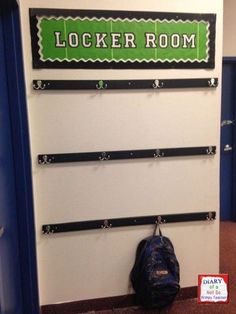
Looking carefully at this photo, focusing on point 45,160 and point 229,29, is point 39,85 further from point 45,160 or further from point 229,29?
point 229,29

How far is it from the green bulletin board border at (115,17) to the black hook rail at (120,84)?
0.08 meters

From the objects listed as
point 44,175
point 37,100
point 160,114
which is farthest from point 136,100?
point 44,175

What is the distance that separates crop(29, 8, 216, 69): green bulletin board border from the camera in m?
1.76

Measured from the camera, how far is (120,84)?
1883 millimetres

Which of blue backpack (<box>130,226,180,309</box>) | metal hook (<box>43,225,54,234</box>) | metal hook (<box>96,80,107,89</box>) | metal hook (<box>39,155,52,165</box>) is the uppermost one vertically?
metal hook (<box>96,80,107,89</box>)

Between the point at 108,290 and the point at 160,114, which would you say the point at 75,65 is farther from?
the point at 108,290

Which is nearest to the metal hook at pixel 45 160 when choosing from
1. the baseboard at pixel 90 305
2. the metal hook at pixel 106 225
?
the metal hook at pixel 106 225

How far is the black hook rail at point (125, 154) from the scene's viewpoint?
188 cm

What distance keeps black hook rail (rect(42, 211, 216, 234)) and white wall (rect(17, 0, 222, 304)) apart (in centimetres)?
3

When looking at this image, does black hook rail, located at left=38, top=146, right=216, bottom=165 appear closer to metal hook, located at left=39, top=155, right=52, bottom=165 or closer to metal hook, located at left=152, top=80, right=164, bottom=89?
metal hook, located at left=39, top=155, right=52, bottom=165

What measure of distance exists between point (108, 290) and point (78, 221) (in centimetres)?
53

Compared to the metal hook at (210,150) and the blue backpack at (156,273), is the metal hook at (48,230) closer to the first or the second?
the blue backpack at (156,273)

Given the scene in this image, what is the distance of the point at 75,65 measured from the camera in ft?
5.98

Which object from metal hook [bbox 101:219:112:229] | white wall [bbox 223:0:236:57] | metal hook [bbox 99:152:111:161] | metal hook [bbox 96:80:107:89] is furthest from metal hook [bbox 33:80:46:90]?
white wall [bbox 223:0:236:57]
